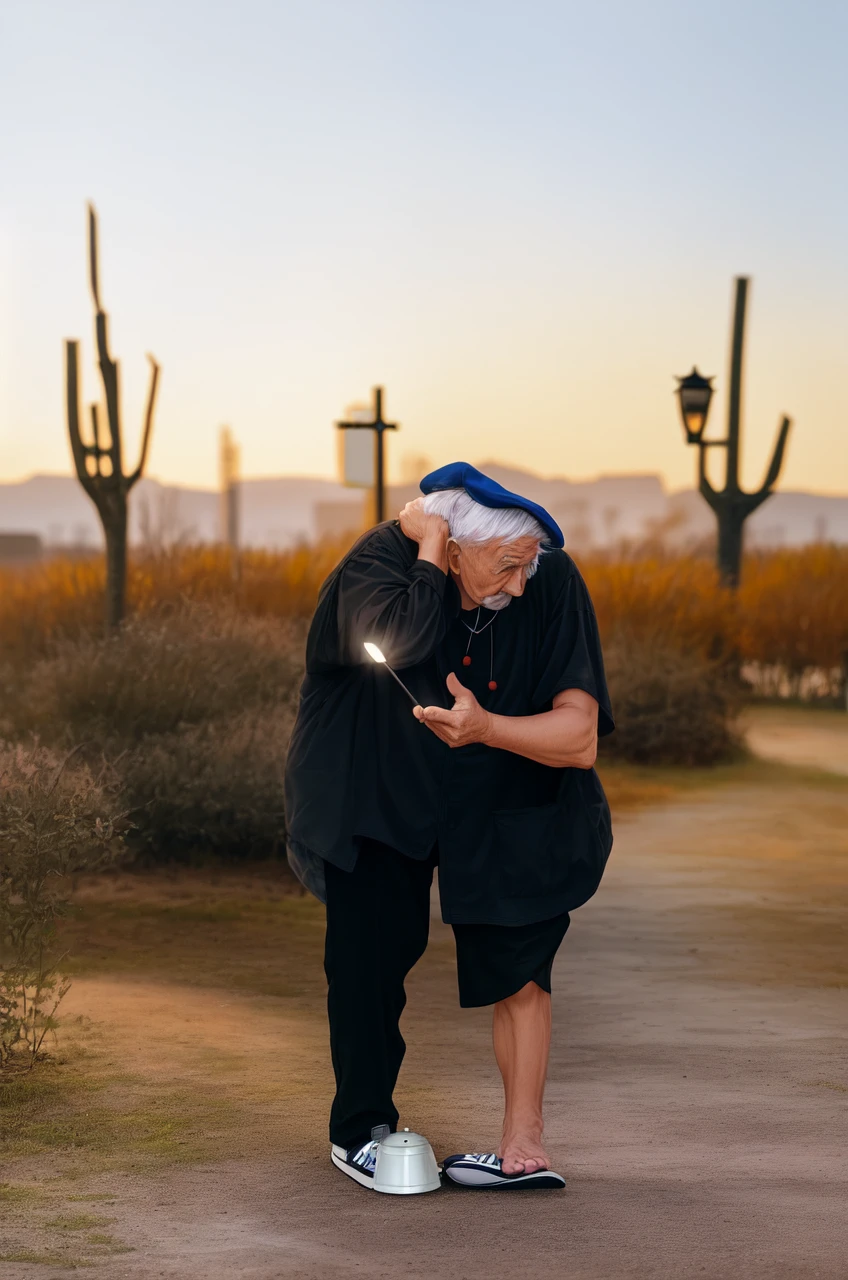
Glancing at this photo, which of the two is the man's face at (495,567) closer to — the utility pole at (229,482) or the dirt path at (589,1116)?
the dirt path at (589,1116)

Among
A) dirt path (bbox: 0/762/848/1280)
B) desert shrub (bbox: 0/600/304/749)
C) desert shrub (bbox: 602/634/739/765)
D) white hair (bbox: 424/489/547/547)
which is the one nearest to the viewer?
dirt path (bbox: 0/762/848/1280)

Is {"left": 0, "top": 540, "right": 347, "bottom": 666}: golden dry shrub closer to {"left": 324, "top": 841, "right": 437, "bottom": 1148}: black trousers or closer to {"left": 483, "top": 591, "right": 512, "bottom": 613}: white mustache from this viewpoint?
{"left": 324, "top": 841, "right": 437, "bottom": 1148}: black trousers

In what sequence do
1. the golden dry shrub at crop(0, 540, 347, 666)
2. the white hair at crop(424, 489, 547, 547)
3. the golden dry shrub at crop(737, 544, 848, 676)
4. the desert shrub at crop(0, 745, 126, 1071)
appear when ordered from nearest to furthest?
the white hair at crop(424, 489, 547, 547), the desert shrub at crop(0, 745, 126, 1071), the golden dry shrub at crop(0, 540, 347, 666), the golden dry shrub at crop(737, 544, 848, 676)

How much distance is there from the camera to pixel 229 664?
38.3 feet

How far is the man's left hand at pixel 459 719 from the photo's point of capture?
12.8 ft

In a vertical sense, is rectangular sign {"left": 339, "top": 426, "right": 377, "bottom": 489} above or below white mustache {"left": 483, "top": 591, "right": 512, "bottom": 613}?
below

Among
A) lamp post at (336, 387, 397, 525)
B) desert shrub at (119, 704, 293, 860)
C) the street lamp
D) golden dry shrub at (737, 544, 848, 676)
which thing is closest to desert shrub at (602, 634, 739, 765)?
lamp post at (336, 387, 397, 525)

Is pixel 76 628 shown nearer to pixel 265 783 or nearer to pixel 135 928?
pixel 265 783

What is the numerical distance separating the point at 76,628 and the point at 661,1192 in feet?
41.5

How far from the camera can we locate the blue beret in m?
4.04

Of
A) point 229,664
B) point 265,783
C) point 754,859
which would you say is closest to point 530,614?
point 265,783

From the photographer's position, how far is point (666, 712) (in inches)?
562

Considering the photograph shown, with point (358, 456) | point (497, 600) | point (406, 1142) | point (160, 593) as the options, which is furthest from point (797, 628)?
point (406, 1142)

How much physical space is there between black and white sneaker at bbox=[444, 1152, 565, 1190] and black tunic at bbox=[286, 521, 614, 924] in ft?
1.83
